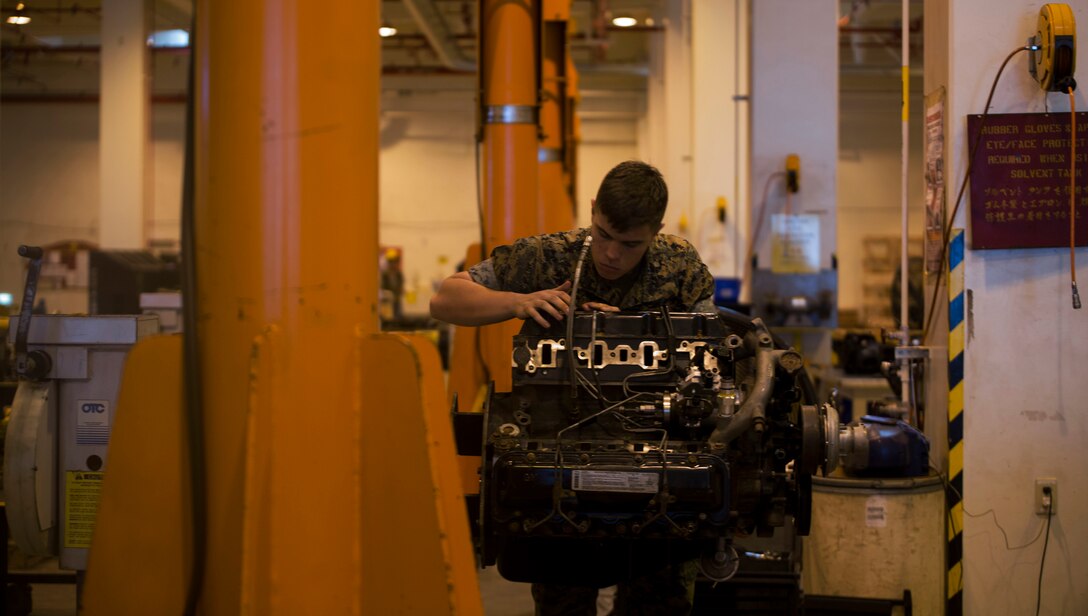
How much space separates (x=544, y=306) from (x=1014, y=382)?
2.02 metres

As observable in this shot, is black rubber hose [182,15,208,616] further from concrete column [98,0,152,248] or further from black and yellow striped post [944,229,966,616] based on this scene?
concrete column [98,0,152,248]

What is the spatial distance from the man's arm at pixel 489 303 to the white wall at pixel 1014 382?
183 cm

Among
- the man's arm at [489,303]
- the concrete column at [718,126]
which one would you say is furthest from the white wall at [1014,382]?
the concrete column at [718,126]

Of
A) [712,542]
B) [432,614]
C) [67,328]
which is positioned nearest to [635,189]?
[712,542]

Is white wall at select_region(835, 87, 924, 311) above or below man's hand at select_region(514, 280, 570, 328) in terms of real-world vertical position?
above

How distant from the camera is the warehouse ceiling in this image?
1153 cm

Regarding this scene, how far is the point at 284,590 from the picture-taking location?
151 cm

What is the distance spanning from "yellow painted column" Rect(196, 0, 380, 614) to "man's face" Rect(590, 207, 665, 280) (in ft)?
2.90

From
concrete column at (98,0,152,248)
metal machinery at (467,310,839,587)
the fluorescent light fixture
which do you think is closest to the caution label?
metal machinery at (467,310,839,587)

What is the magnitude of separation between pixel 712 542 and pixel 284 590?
1.00 metres

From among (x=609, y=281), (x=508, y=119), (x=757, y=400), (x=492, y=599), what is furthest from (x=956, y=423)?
(x=508, y=119)

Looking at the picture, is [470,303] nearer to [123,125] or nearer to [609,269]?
[609,269]

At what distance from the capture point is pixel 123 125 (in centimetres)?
995

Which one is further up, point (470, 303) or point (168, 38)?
point (168, 38)
